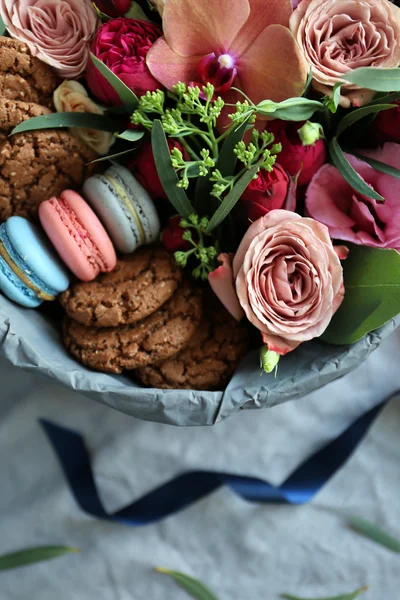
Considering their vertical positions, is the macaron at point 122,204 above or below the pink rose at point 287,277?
above

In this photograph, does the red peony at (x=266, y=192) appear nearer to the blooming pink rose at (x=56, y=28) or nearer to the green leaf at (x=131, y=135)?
the green leaf at (x=131, y=135)

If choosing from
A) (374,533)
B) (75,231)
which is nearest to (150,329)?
(75,231)

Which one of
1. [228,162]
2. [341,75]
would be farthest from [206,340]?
[341,75]

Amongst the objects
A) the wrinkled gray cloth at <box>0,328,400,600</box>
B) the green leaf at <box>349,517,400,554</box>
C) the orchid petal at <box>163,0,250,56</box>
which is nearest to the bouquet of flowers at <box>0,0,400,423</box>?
the orchid petal at <box>163,0,250,56</box>

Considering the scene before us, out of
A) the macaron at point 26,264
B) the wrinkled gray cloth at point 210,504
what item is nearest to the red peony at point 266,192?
the macaron at point 26,264

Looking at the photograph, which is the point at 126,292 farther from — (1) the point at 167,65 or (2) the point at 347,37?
(2) the point at 347,37

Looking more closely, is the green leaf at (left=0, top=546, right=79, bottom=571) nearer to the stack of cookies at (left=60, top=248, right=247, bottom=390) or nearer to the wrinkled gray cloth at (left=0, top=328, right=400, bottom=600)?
the wrinkled gray cloth at (left=0, top=328, right=400, bottom=600)

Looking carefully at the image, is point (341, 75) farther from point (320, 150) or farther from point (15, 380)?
point (15, 380)
